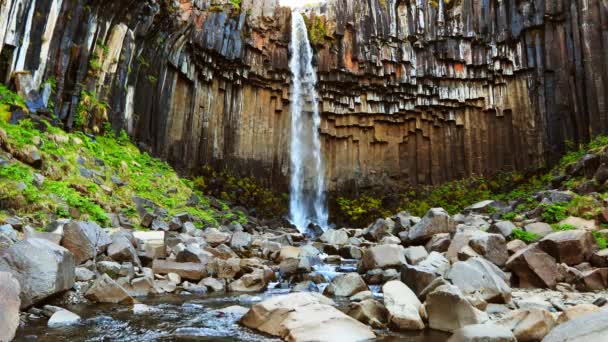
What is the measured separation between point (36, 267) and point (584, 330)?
18.0 feet

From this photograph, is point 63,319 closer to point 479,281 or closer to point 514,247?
point 479,281

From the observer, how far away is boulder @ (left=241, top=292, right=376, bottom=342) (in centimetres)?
414

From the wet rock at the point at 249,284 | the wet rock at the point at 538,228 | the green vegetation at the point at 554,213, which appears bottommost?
the wet rock at the point at 249,284

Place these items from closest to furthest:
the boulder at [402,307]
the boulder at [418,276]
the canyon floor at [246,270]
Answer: the canyon floor at [246,270]
the boulder at [402,307]
the boulder at [418,276]

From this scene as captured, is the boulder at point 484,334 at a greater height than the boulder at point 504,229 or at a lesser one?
lesser

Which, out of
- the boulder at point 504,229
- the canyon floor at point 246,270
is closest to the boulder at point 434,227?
the canyon floor at point 246,270

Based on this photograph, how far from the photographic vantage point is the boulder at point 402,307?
4688 millimetres

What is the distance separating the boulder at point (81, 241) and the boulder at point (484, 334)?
5.81 meters

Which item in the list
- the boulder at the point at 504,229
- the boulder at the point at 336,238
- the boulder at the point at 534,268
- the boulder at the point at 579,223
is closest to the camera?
the boulder at the point at 534,268

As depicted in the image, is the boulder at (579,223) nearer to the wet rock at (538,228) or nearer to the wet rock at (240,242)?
the wet rock at (538,228)

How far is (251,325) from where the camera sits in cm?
479

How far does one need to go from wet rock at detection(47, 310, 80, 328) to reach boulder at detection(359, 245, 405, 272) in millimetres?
5468

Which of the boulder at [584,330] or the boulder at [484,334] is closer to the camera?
the boulder at [584,330]

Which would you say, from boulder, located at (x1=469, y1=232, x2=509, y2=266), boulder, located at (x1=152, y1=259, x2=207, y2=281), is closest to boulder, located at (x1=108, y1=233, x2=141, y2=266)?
boulder, located at (x1=152, y1=259, x2=207, y2=281)
